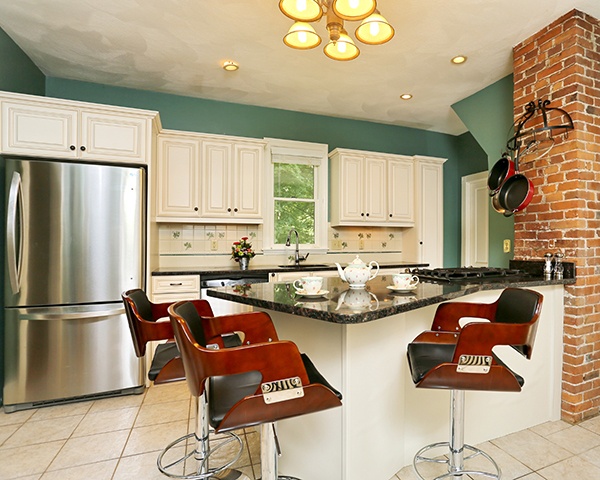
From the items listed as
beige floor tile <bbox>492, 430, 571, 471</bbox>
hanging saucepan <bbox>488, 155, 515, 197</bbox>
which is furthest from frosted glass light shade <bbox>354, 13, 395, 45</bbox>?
beige floor tile <bbox>492, 430, 571, 471</bbox>

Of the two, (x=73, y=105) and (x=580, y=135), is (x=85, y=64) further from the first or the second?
(x=580, y=135)

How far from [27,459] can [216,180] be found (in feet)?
8.50

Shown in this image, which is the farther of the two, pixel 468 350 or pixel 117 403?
pixel 117 403

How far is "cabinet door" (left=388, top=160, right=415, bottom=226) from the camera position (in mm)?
4410

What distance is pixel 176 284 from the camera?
3.13m

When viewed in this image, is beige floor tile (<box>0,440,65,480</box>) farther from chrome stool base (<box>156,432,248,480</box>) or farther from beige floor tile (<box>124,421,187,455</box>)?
chrome stool base (<box>156,432,248,480</box>)

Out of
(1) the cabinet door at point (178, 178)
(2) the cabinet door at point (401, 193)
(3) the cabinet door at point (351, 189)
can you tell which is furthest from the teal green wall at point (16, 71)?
(2) the cabinet door at point (401, 193)

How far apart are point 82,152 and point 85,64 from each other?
1014 millimetres

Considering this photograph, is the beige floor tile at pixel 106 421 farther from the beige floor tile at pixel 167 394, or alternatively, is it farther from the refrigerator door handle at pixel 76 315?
the refrigerator door handle at pixel 76 315

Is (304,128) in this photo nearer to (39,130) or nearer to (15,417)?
(39,130)

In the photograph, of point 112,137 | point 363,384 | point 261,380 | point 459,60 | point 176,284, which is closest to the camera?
point 261,380

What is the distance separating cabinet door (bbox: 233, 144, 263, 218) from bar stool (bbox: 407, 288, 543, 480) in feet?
7.98

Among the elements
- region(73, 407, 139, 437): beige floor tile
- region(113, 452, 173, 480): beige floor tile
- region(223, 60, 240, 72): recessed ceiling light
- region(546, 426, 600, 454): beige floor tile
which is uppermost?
region(223, 60, 240, 72): recessed ceiling light

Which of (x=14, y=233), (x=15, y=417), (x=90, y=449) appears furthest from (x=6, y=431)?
(x=14, y=233)
